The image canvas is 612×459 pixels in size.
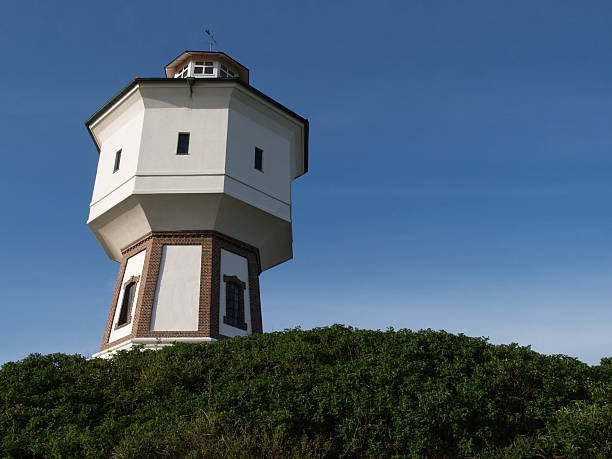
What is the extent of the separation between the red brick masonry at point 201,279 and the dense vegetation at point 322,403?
4162 mm

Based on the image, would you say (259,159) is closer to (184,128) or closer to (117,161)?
(184,128)

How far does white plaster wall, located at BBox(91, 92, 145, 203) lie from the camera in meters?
20.6

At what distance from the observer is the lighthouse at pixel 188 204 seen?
62.5 ft

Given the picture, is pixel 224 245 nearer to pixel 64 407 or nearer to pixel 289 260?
pixel 289 260

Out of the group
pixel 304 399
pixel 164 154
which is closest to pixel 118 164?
pixel 164 154

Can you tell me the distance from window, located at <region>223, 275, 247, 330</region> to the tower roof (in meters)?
9.42

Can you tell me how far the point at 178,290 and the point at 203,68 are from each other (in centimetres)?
1071

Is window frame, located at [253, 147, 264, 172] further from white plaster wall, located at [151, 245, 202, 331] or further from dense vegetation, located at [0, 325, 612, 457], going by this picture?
dense vegetation, located at [0, 325, 612, 457]

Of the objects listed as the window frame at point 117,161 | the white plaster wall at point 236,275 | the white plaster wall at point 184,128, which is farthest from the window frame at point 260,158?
the window frame at point 117,161

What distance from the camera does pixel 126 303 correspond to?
2008 cm

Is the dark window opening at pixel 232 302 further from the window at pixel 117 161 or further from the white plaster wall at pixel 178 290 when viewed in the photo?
the window at pixel 117 161

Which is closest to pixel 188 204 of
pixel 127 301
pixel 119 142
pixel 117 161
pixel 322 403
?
pixel 117 161

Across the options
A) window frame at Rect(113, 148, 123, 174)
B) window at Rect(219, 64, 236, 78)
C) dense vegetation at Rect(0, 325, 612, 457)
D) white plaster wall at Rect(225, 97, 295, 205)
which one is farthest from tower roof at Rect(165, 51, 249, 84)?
dense vegetation at Rect(0, 325, 612, 457)

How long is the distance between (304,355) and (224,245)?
8.04m
